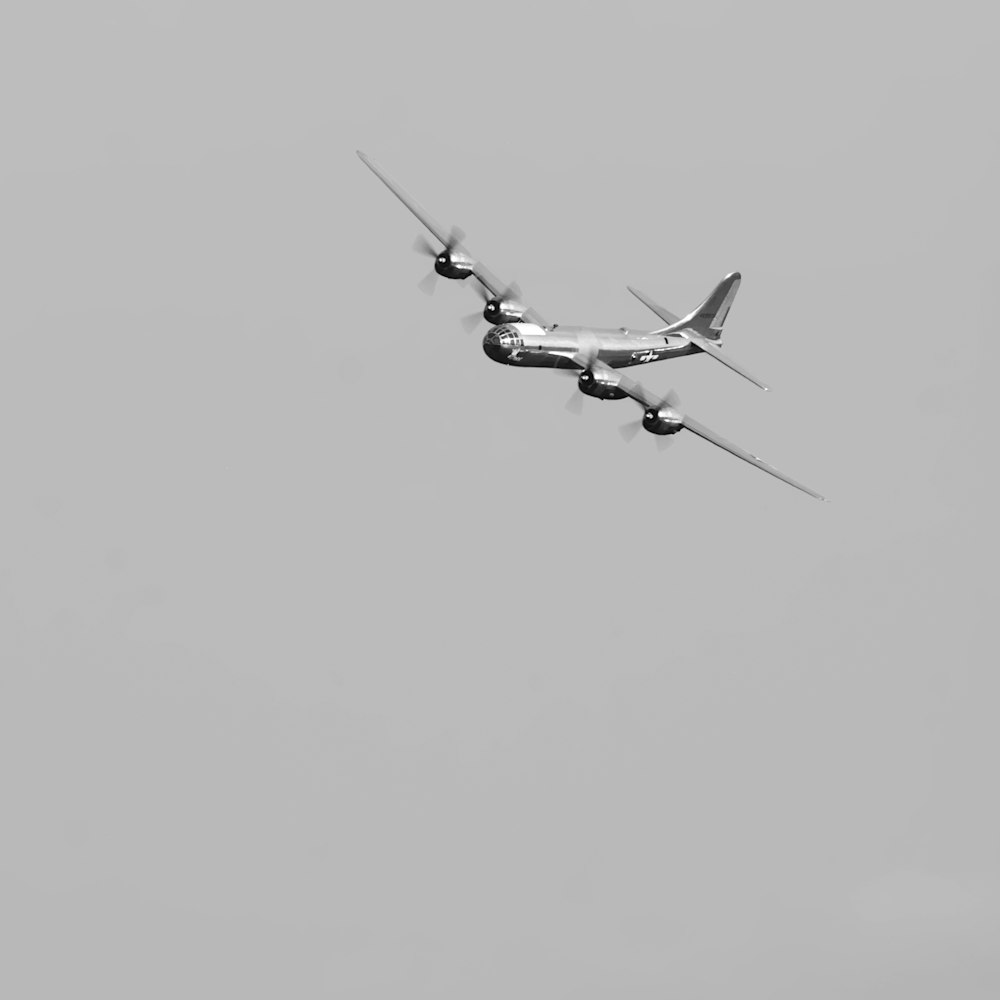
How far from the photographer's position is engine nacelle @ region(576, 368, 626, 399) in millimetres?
111062

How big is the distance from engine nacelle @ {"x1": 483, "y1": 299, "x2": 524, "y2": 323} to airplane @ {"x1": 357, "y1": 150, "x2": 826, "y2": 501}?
7 centimetres

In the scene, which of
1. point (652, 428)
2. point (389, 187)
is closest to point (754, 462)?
point (652, 428)

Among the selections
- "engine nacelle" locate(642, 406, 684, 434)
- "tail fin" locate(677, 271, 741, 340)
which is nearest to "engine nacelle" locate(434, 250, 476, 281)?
"engine nacelle" locate(642, 406, 684, 434)

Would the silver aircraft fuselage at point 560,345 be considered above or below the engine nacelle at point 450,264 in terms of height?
below

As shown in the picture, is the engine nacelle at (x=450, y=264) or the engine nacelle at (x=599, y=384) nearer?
the engine nacelle at (x=599, y=384)

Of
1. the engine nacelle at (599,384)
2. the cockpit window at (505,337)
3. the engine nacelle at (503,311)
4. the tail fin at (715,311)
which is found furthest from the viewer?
the tail fin at (715,311)

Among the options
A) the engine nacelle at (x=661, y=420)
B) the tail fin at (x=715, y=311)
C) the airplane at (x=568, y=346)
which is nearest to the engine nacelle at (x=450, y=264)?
the airplane at (x=568, y=346)

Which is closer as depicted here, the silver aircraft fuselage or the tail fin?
the silver aircraft fuselage

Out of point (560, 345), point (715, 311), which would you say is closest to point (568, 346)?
point (560, 345)

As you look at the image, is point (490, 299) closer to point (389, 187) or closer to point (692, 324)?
point (389, 187)

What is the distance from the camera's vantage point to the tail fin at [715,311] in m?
132

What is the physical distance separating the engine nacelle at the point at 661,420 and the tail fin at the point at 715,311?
20.4m

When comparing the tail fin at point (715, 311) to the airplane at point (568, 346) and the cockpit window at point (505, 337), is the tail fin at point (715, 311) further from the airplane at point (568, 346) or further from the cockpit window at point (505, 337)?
the cockpit window at point (505, 337)

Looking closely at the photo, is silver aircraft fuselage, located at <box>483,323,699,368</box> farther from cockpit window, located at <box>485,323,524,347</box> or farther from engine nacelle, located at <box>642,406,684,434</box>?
engine nacelle, located at <box>642,406,684,434</box>
